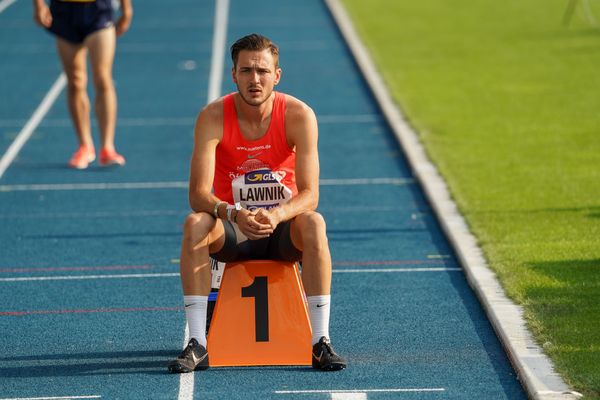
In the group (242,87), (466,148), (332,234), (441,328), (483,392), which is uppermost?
(466,148)

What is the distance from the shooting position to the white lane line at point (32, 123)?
1231cm

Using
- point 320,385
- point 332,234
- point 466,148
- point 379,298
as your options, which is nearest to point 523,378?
point 320,385

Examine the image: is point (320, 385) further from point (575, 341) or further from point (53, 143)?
point (53, 143)

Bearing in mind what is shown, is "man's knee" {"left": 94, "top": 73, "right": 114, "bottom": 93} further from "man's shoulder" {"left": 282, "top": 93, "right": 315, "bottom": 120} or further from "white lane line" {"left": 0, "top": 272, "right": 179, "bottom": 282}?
"man's shoulder" {"left": 282, "top": 93, "right": 315, "bottom": 120}

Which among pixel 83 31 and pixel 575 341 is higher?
pixel 83 31

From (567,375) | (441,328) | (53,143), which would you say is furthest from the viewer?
(53,143)

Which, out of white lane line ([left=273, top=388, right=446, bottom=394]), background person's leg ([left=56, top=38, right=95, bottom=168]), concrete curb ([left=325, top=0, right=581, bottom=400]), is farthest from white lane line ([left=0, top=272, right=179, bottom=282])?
background person's leg ([left=56, top=38, right=95, bottom=168])

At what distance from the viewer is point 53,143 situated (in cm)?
1313

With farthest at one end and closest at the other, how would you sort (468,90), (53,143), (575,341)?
(468,90)
(53,143)
(575,341)

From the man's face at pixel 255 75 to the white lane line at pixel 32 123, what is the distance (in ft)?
18.9

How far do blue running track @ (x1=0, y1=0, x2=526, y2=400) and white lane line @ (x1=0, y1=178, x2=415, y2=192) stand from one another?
2cm

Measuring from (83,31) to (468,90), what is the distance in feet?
18.7

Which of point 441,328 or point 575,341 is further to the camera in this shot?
point 441,328

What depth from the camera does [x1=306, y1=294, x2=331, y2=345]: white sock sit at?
6273 millimetres
